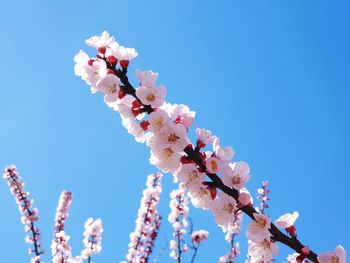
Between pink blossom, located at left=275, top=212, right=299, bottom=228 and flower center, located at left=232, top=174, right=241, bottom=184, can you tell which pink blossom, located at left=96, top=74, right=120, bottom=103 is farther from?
pink blossom, located at left=275, top=212, right=299, bottom=228

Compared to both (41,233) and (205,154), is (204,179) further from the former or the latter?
(41,233)

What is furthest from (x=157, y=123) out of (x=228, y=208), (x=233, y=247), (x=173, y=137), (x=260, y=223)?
(x=233, y=247)

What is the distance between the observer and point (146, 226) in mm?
9578

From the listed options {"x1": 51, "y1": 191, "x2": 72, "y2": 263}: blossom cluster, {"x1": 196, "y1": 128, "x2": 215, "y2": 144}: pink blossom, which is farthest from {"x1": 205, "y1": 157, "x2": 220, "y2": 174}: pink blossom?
{"x1": 51, "y1": 191, "x2": 72, "y2": 263}: blossom cluster

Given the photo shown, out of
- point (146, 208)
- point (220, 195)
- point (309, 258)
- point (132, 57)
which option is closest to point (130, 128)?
point (132, 57)

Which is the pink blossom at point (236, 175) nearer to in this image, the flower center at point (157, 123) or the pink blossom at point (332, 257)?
the flower center at point (157, 123)

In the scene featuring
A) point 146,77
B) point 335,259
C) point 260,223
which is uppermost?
point 146,77

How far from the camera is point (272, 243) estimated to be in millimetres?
2498

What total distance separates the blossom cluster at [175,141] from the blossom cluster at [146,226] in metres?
7.07

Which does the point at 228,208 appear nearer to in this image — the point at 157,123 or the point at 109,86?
the point at 157,123

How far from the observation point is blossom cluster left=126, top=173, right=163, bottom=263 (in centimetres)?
952

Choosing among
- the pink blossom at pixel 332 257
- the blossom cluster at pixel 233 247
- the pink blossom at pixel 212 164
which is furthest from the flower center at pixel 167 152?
the blossom cluster at pixel 233 247

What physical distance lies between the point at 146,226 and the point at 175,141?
7.40m

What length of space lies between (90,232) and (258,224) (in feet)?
22.1
